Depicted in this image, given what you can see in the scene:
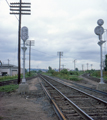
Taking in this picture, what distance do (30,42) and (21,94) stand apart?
47.4 meters

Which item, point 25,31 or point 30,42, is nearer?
point 25,31

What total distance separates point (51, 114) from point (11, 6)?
57.1 feet

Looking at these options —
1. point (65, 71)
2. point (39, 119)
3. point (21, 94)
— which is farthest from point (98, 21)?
point (65, 71)

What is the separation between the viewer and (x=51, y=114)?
21.2ft

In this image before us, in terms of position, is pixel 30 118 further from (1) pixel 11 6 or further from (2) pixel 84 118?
(1) pixel 11 6

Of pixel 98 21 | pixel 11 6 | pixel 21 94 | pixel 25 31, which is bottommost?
pixel 21 94

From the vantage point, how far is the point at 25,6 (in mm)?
20406

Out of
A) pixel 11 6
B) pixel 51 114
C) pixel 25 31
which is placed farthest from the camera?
pixel 11 6

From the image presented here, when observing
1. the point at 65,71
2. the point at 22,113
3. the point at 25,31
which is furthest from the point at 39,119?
the point at 65,71

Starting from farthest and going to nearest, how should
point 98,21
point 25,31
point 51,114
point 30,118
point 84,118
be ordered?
point 98,21, point 25,31, point 51,114, point 30,118, point 84,118

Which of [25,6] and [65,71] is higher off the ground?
[25,6]

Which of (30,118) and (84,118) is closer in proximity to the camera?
(84,118)

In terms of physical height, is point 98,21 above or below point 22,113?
above

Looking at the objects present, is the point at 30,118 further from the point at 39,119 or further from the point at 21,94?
the point at 21,94
